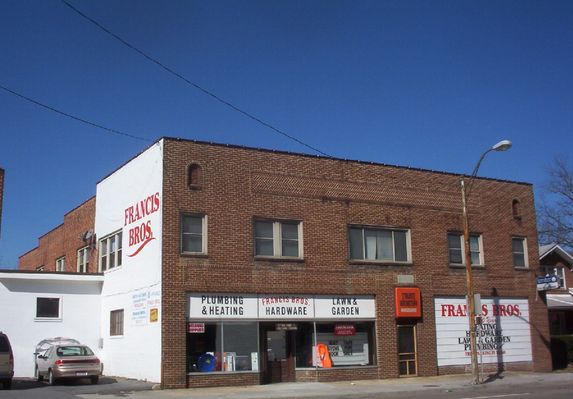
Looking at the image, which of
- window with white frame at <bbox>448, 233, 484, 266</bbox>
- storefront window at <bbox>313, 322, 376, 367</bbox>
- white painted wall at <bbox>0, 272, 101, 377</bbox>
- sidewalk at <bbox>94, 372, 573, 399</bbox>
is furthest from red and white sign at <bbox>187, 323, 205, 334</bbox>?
window with white frame at <bbox>448, 233, 484, 266</bbox>

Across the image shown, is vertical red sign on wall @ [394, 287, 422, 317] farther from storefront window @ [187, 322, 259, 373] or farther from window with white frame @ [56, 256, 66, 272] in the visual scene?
window with white frame @ [56, 256, 66, 272]

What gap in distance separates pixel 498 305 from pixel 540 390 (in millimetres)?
8492

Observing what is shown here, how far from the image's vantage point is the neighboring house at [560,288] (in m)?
43.7

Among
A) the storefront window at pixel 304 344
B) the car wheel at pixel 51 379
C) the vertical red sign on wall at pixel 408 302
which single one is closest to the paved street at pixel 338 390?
the car wheel at pixel 51 379

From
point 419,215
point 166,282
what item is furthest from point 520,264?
point 166,282

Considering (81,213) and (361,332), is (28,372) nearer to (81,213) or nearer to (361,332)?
(81,213)

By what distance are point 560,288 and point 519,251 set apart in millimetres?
12832

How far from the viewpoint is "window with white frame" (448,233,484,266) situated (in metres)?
29.8

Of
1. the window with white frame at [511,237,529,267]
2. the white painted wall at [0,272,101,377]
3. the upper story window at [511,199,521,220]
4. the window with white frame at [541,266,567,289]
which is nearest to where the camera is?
the white painted wall at [0,272,101,377]

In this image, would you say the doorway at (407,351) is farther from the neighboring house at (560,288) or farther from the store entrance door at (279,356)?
the neighboring house at (560,288)

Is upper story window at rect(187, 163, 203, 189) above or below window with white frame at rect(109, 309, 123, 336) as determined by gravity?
above

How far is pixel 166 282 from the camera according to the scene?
2320cm

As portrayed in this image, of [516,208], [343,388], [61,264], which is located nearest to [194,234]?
[343,388]

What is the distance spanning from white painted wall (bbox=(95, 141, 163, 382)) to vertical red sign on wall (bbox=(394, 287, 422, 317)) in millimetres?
9644
